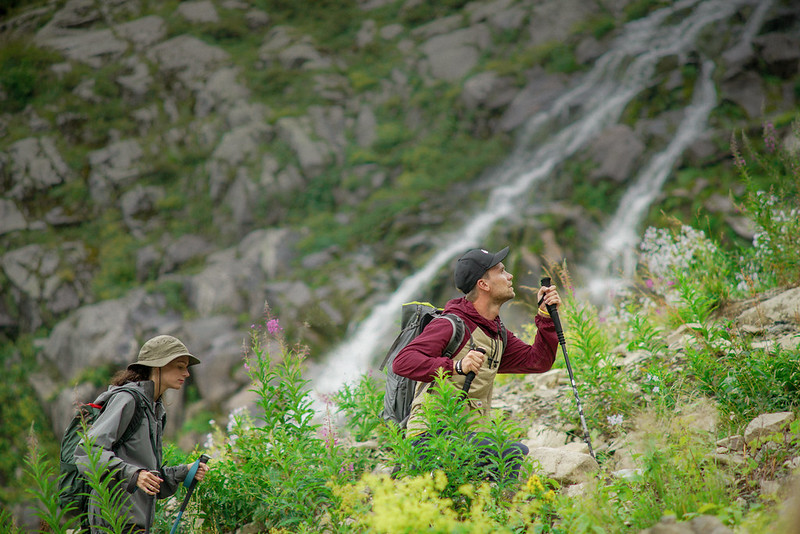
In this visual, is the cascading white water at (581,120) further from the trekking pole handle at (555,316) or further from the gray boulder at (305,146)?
the trekking pole handle at (555,316)

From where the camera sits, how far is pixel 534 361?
4.34 m

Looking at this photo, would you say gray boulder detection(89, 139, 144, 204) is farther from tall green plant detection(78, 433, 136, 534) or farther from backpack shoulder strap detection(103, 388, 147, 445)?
tall green plant detection(78, 433, 136, 534)

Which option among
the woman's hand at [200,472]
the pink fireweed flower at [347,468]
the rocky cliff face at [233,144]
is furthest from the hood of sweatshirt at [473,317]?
the rocky cliff face at [233,144]

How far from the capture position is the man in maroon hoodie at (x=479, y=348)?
12.1ft

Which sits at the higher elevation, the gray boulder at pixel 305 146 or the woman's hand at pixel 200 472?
the woman's hand at pixel 200 472

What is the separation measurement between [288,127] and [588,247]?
15.1 m

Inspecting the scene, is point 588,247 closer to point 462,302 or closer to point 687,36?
point 687,36

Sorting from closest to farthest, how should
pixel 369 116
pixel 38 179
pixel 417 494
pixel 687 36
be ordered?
pixel 417 494, pixel 687 36, pixel 38 179, pixel 369 116

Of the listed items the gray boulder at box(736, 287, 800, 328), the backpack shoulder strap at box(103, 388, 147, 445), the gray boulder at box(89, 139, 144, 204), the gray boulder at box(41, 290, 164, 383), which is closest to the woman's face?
the backpack shoulder strap at box(103, 388, 147, 445)

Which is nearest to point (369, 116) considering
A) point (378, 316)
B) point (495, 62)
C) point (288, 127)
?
point (288, 127)

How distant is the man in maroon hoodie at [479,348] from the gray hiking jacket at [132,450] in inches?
72.8

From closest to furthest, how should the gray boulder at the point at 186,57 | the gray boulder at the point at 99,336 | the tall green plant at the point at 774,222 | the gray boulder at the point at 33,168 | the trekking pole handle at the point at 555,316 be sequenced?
the trekking pole handle at the point at 555,316
the tall green plant at the point at 774,222
the gray boulder at the point at 99,336
the gray boulder at the point at 33,168
the gray boulder at the point at 186,57

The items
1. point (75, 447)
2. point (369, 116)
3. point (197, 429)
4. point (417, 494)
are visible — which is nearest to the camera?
point (417, 494)

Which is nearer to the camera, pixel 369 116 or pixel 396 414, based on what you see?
pixel 396 414
